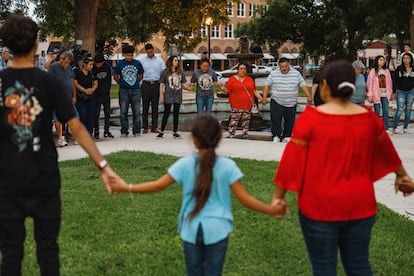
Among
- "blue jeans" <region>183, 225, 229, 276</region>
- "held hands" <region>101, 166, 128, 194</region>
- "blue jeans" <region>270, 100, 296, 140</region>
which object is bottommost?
"blue jeans" <region>270, 100, 296, 140</region>

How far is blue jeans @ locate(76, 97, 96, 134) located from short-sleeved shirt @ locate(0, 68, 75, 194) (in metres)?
8.84

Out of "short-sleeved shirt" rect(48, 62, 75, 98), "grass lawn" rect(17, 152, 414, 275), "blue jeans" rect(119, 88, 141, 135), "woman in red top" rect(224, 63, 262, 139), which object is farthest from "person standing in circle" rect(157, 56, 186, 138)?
"grass lawn" rect(17, 152, 414, 275)

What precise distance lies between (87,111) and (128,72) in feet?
4.40

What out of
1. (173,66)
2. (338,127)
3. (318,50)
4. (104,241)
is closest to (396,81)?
(173,66)

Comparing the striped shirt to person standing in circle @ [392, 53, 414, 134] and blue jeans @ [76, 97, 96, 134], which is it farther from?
blue jeans @ [76, 97, 96, 134]

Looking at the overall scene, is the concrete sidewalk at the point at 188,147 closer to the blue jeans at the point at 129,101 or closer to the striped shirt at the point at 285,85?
the blue jeans at the point at 129,101

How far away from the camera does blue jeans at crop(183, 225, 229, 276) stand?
3.48m

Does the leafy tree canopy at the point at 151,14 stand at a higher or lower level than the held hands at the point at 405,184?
higher

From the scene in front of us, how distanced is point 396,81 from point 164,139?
17.0ft

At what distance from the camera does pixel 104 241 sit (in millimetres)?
5699

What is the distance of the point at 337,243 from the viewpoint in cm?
361

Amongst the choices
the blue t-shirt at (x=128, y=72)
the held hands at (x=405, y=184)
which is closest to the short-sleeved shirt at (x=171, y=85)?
the blue t-shirt at (x=128, y=72)

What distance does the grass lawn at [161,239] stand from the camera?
501cm

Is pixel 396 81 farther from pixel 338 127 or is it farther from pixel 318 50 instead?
pixel 318 50
